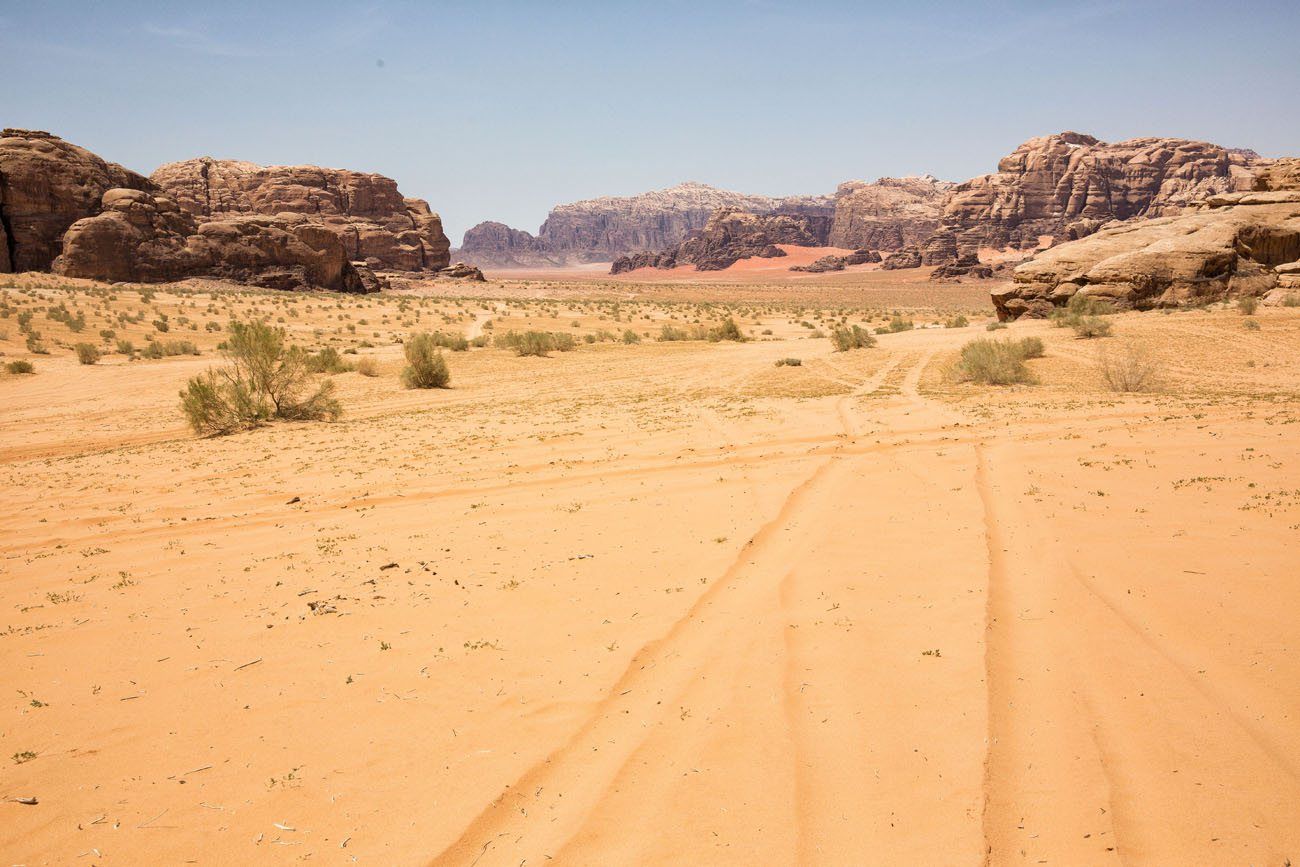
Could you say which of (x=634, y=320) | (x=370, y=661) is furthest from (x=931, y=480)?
(x=634, y=320)

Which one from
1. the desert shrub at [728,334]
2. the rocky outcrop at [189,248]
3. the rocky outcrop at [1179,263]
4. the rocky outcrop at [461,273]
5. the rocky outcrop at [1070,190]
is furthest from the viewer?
the rocky outcrop at [1070,190]

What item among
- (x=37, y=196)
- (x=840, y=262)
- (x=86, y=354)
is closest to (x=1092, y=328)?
(x=86, y=354)

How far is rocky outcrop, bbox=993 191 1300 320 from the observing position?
20859mm

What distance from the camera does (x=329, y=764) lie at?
10.4 feet

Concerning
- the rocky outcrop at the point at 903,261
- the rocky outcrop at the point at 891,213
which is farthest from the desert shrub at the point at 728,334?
the rocky outcrop at the point at 891,213

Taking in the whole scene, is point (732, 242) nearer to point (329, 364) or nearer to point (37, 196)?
point (37, 196)

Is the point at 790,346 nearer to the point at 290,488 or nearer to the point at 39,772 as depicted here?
the point at 290,488

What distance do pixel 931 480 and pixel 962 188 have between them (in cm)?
12285

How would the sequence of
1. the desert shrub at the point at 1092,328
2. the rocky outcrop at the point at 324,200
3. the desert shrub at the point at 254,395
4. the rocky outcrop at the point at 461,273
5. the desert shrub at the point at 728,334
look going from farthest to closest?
the rocky outcrop at the point at 461,273, the rocky outcrop at the point at 324,200, the desert shrub at the point at 728,334, the desert shrub at the point at 1092,328, the desert shrub at the point at 254,395

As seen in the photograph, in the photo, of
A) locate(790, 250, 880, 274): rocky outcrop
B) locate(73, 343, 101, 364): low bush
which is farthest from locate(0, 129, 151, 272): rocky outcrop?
locate(790, 250, 880, 274): rocky outcrop

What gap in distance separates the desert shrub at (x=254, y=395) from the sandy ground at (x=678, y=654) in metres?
3.02

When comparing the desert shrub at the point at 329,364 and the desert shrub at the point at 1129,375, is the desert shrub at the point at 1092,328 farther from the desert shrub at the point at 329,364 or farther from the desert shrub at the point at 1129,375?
the desert shrub at the point at 329,364

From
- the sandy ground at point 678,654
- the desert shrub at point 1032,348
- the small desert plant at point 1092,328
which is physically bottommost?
the sandy ground at point 678,654

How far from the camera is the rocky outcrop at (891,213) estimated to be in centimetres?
12988
